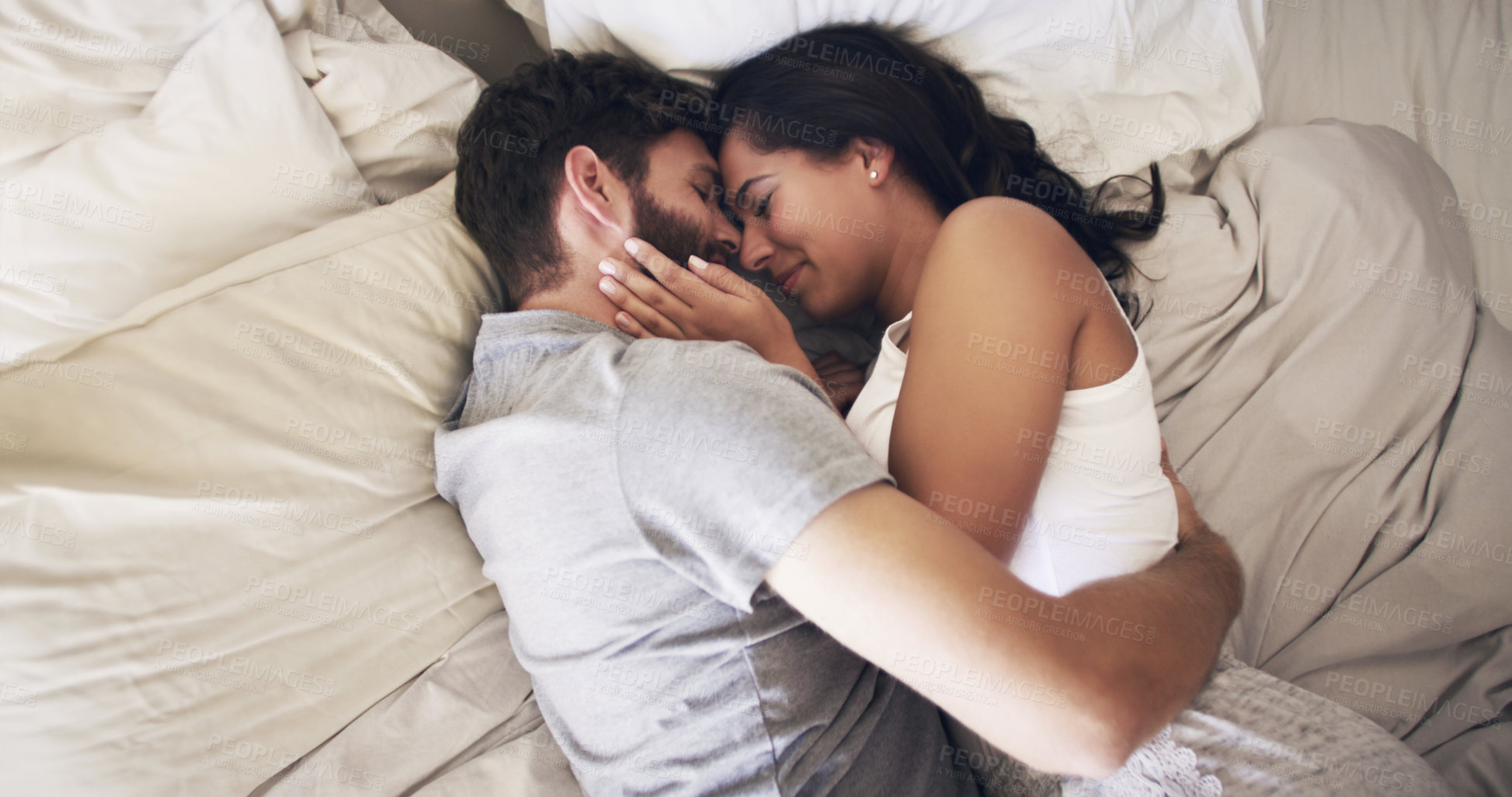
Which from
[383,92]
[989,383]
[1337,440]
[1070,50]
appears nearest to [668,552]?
[989,383]

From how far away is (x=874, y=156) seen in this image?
3.92 feet

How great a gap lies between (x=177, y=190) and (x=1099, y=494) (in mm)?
1307

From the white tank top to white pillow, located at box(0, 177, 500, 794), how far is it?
0.66 m

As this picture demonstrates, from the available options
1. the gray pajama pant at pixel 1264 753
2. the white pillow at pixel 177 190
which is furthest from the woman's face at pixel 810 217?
the gray pajama pant at pixel 1264 753

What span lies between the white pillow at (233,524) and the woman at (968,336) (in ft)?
1.18

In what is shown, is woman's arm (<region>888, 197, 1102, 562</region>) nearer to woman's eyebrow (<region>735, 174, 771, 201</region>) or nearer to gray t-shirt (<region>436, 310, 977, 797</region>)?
gray t-shirt (<region>436, 310, 977, 797</region>)

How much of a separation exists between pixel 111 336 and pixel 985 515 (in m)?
1.05

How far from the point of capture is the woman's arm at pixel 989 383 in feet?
2.73

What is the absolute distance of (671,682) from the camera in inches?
31.4

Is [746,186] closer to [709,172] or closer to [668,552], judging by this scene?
[709,172]

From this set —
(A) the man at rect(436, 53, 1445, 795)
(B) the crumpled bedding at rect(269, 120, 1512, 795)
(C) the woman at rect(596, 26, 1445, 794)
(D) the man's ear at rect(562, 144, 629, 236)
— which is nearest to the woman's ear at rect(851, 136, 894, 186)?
(C) the woman at rect(596, 26, 1445, 794)

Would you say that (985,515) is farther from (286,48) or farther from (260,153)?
(286,48)

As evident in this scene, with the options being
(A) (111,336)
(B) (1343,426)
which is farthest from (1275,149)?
(A) (111,336)

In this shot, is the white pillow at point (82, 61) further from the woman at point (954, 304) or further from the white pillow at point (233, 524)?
the woman at point (954, 304)
